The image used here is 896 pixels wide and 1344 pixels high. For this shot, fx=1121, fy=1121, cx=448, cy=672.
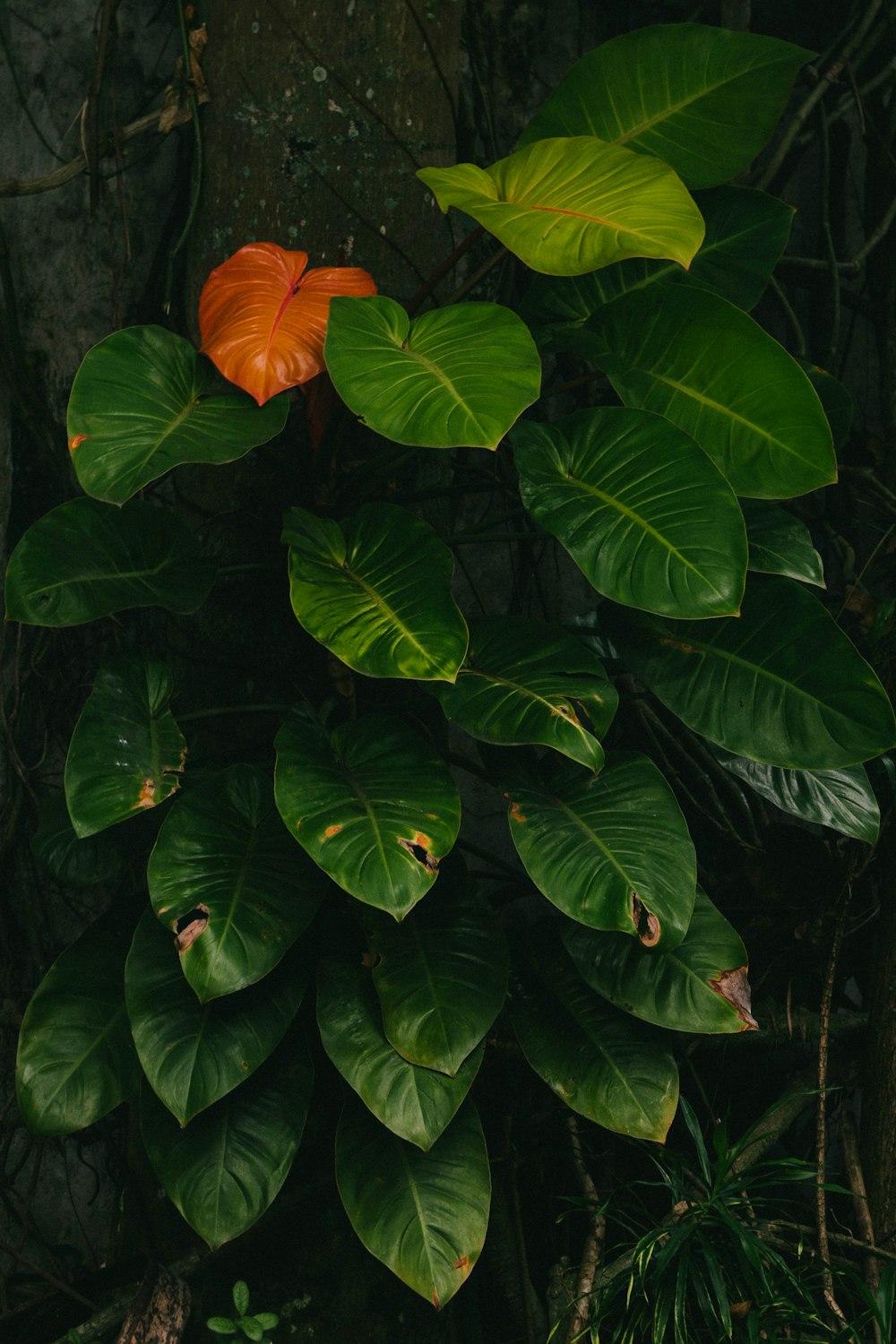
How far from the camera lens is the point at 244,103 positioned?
6.22 ft

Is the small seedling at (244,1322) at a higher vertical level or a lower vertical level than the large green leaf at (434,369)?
lower

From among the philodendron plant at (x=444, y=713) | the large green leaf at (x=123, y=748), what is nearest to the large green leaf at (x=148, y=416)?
the philodendron plant at (x=444, y=713)

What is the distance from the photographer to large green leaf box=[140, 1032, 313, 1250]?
A: 146 centimetres

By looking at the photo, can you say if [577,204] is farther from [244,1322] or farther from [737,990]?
[244,1322]

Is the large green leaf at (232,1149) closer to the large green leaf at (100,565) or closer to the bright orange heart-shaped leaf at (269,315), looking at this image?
the large green leaf at (100,565)

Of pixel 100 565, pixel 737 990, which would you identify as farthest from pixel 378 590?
pixel 737 990

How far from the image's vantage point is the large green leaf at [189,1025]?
1.43 m

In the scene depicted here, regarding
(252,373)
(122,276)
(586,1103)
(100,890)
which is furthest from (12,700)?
(586,1103)

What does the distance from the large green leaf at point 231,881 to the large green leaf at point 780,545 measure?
0.77m

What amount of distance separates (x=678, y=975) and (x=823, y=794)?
36 cm

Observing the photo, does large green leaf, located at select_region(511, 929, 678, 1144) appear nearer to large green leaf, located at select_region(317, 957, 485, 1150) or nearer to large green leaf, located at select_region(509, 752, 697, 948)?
large green leaf, located at select_region(317, 957, 485, 1150)

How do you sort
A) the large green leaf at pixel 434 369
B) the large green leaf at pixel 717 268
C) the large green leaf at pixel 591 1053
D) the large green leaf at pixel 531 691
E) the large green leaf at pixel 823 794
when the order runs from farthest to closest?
the large green leaf at pixel 717 268, the large green leaf at pixel 823 794, the large green leaf at pixel 591 1053, the large green leaf at pixel 531 691, the large green leaf at pixel 434 369

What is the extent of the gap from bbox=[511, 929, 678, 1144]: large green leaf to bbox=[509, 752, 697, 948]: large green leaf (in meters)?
0.25

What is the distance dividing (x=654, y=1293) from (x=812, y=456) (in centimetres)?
119
